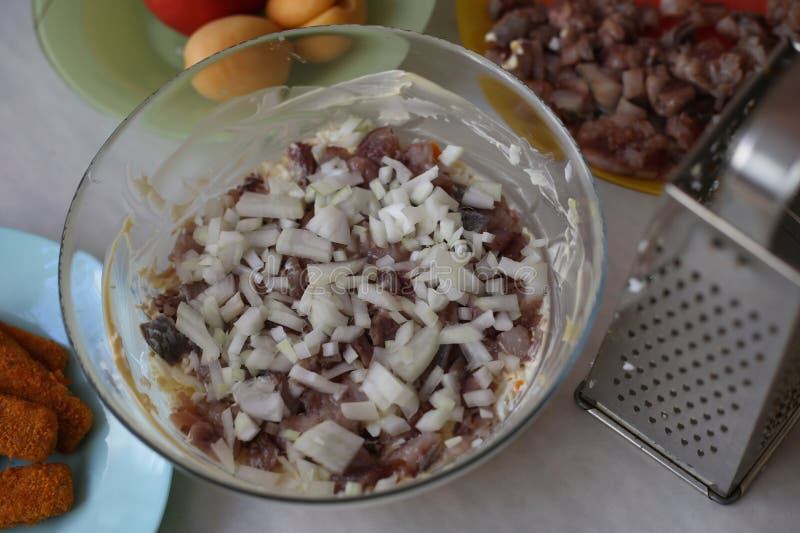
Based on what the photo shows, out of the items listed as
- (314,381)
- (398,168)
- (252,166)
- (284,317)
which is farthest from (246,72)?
(314,381)

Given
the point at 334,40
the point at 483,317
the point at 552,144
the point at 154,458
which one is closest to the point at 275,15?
the point at 334,40

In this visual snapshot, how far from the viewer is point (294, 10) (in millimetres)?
1659

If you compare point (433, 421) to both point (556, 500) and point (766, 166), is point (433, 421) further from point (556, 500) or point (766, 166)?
point (766, 166)

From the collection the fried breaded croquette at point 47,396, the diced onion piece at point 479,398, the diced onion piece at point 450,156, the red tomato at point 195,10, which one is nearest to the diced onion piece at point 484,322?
the diced onion piece at point 479,398

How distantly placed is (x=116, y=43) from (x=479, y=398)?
1.14 metres

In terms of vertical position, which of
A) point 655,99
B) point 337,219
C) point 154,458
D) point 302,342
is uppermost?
point 655,99

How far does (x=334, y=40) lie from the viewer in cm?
145

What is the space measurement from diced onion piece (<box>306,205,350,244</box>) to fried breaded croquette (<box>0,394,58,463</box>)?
20.9 inches

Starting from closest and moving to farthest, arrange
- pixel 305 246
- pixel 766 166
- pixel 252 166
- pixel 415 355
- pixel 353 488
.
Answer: pixel 766 166
pixel 353 488
pixel 415 355
pixel 305 246
pixel 252 166

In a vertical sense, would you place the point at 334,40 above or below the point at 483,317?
above

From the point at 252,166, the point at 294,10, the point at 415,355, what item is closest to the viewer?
the point at 415,355

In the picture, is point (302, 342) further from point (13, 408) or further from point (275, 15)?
point (275, 15)

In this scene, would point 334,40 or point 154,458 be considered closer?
point 154,458

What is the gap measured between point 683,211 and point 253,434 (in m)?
0.70
